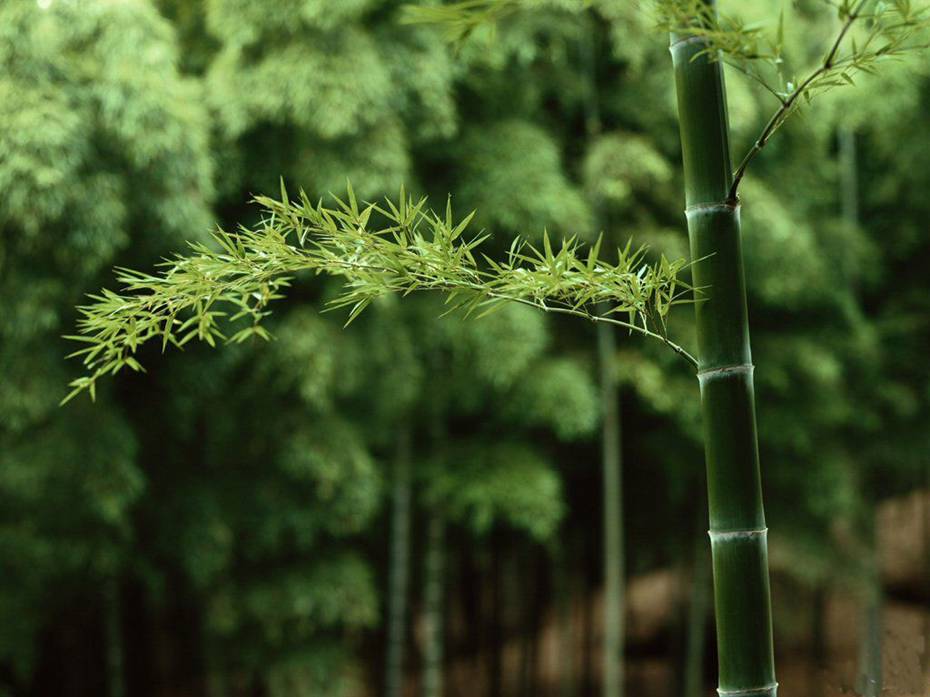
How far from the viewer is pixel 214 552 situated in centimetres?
481

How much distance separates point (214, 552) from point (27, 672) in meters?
1.17

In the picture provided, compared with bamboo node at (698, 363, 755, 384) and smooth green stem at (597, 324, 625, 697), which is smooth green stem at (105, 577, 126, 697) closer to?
smooth green stem at (597, 324, 625, 697)

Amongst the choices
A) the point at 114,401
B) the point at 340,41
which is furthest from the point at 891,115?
the point at 114,401

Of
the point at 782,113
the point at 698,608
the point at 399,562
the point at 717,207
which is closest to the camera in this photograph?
the point at 782,113

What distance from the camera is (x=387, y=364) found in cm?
505

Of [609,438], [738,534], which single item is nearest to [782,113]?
[738,534]

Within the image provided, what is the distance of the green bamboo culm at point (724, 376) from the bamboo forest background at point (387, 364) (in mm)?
2492

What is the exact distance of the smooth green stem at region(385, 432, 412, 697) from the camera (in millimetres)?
5586

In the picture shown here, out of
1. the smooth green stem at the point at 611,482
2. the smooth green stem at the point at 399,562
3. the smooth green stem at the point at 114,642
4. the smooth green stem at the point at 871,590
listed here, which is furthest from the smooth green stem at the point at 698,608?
the smooth green stem at the point at 114,642

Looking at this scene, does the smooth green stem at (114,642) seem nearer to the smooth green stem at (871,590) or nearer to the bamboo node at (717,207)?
the bamboo node at (717,207)

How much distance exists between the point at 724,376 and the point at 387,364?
397 cm

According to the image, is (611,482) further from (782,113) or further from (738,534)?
(782,113)

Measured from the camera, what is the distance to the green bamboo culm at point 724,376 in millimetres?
1137

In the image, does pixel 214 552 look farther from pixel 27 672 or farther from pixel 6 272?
pixel 6 272
